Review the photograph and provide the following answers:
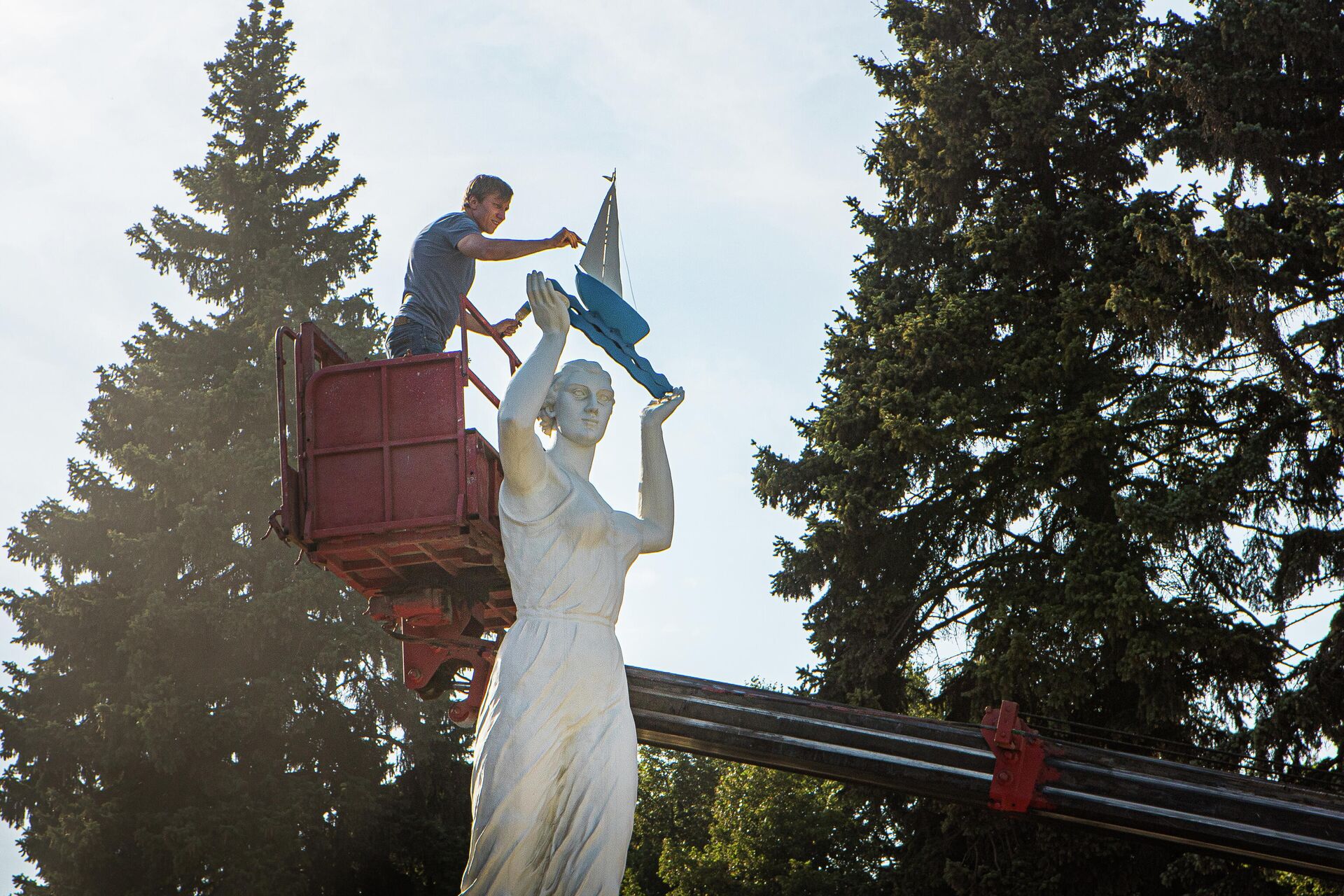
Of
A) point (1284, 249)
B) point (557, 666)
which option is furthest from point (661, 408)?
point (1284, 249)

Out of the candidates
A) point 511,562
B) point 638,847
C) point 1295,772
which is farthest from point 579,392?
point 638,847

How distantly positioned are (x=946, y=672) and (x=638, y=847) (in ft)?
38.1

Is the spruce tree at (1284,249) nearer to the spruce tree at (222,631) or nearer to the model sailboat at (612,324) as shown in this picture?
the model sailboat at (612,324)

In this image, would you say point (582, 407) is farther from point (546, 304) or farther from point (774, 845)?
point (774, 845)

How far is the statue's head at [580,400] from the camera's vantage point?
5.87 m

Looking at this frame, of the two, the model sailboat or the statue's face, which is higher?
the model sailboat

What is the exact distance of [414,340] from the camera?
10.3 meters

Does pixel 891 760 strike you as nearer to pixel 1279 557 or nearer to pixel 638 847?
pixel 1279 557

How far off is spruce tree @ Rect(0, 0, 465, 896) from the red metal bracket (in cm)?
1532

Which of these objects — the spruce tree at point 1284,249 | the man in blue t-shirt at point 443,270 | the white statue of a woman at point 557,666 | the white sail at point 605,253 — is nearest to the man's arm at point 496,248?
the man in blue t-shirt at point 443,270

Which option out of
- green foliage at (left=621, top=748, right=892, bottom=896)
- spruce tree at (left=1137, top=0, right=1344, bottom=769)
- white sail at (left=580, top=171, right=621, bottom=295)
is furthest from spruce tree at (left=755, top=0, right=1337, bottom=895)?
white sail at (left=580, top=171, right=621, bottom=295)

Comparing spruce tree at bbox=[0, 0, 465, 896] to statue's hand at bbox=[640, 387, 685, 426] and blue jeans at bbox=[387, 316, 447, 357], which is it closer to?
blue jeans at bbox=[387, 316, 447, 357]

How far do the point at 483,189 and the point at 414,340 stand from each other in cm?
109

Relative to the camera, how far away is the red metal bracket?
9.00 metres
